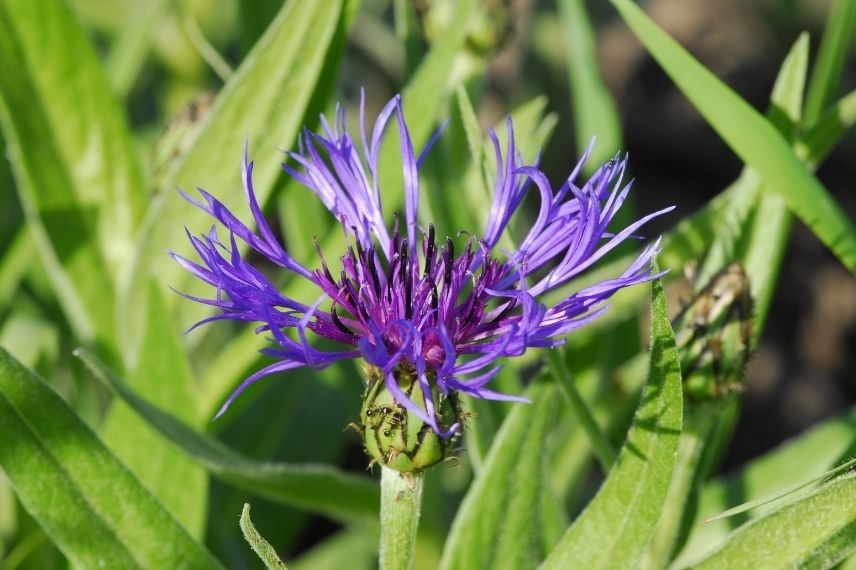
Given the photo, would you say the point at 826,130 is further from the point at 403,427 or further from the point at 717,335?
the point at 403,427

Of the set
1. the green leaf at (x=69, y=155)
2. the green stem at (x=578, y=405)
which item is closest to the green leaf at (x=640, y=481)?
the green stem at (x=578, y=405)

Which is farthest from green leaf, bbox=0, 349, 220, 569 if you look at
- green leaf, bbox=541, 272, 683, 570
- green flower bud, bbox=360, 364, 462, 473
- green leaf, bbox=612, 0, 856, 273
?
green leaf, bbox=612, 0, 856, 273

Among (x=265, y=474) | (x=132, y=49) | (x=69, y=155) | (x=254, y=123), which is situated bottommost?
(x=265, y=474)

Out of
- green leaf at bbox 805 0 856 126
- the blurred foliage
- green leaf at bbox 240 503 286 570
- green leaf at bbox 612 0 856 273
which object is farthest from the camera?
green leaf at bbox 805 0 856 126

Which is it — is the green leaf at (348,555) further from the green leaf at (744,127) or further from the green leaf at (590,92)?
the green leaf at (744,127)

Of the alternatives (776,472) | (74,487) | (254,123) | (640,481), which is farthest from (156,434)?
(776,472)

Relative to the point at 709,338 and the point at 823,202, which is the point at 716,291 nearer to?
the point at 709,338

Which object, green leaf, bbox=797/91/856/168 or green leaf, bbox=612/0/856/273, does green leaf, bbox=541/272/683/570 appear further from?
green leaf, bbox=797/91/856/168
